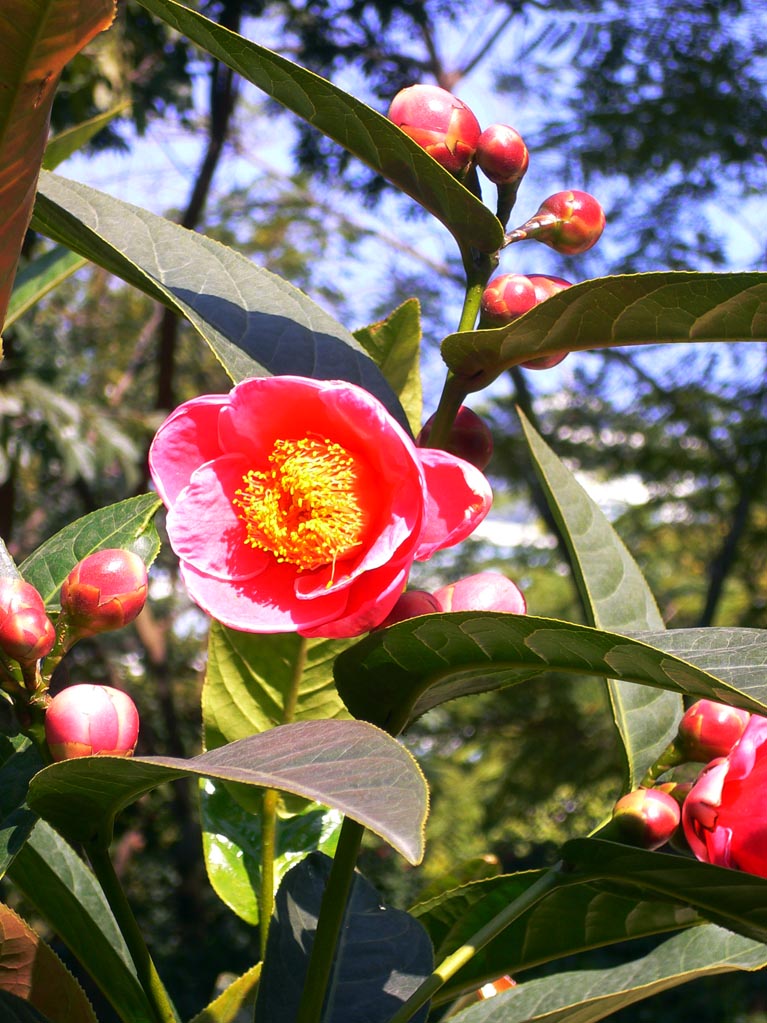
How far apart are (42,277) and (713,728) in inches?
34.8

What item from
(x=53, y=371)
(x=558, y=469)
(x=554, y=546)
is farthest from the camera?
(x=554, y=546)

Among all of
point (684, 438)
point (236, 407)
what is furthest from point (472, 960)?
point (684, 438)

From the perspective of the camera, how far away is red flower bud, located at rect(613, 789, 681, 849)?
0.66m

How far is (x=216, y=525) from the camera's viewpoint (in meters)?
0.68

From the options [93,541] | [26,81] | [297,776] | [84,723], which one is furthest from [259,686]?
[26,81]

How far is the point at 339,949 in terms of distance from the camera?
0.78 m

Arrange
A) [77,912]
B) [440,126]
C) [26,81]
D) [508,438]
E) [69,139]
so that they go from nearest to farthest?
[26,81] < [440,126] < [77,912] < [69,139] < [508,438]

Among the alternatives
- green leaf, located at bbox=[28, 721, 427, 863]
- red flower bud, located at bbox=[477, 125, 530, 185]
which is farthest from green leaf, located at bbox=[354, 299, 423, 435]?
green leaf, located at bbox=[28, 721, 427, 863]

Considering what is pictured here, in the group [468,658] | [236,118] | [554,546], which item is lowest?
[468,658]

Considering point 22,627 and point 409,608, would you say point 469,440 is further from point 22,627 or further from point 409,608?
point 22,627

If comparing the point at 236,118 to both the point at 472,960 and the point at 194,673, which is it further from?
the point at 472,960

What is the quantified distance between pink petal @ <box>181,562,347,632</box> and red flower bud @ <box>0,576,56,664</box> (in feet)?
0.30

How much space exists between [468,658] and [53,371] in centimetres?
371

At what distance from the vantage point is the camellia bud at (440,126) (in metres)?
0.66
